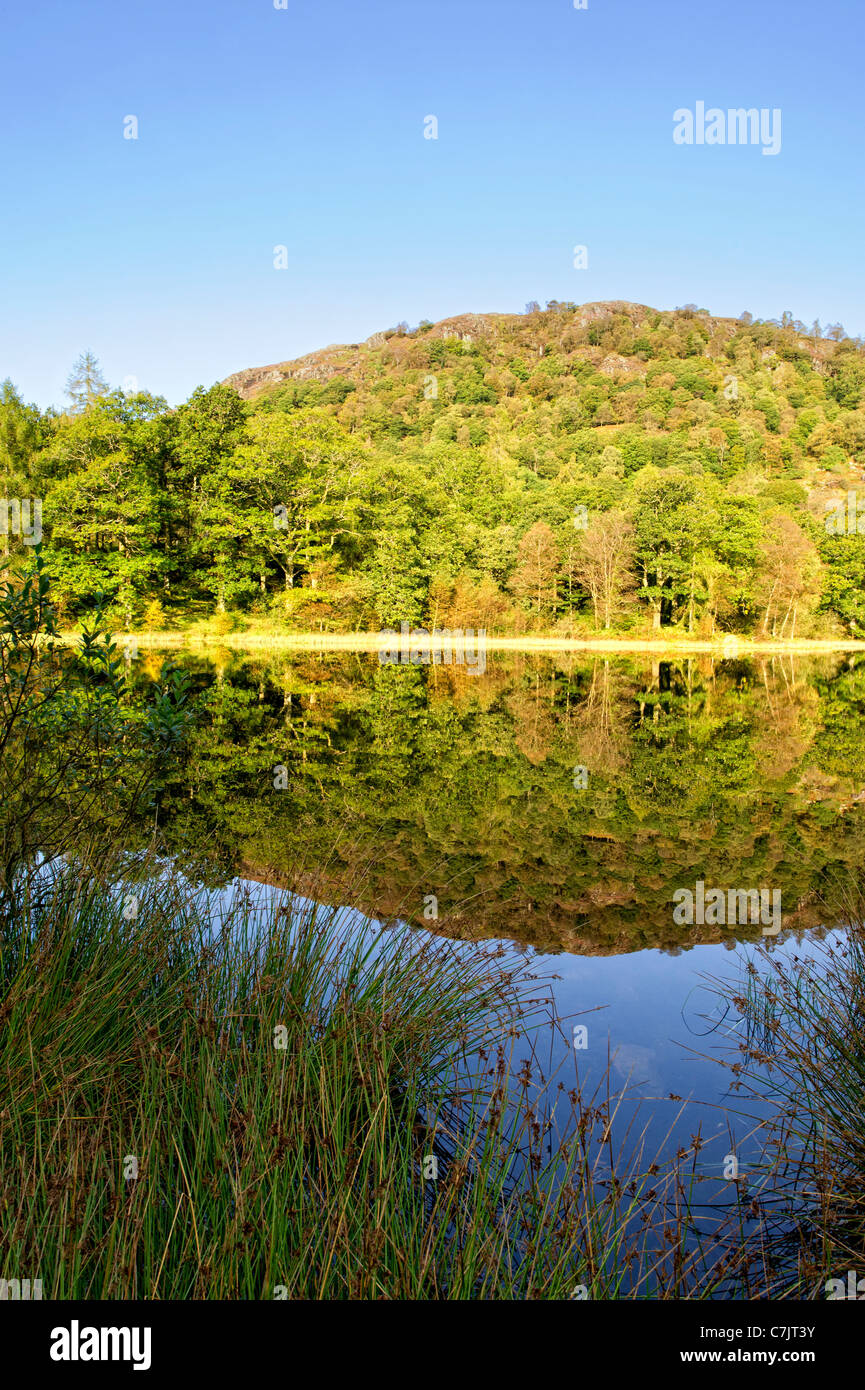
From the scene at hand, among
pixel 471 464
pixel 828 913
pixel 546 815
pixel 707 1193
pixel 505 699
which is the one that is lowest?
pixel 707 1193

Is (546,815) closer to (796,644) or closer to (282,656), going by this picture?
(282,656)

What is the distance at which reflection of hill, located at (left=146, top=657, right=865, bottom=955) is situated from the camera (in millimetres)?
6668

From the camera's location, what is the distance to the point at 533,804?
34.5 feet

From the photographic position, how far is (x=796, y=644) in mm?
45906

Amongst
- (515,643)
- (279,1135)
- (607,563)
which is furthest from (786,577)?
(279,1135)

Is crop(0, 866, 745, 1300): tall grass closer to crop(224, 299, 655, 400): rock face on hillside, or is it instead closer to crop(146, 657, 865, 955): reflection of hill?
crop(146, 657, 865, 955): reflection of hill

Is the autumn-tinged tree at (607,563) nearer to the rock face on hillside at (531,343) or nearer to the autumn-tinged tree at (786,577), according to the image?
the autumn-tinged tree at (786,577)

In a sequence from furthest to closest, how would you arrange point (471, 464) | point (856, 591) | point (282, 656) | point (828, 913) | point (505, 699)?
point (471, 464), point (856, 591), point (282, 656), point (505, 699), point (828, 913)

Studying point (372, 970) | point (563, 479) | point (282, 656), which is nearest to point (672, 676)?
point (282, 656)

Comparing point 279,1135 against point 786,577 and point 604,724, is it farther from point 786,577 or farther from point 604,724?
point 786,577

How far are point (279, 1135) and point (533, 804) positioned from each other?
27.0 ft

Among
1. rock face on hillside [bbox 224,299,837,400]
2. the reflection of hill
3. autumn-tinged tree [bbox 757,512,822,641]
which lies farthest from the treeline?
rock face on hillside [bbox 224,299,837,400]

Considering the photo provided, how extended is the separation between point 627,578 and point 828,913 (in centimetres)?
4035

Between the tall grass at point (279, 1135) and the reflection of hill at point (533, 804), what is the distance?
0.81 metres
